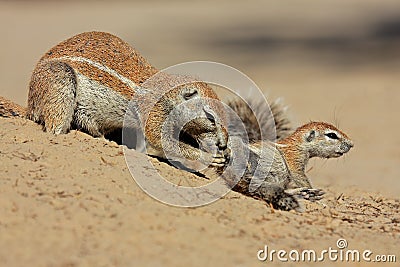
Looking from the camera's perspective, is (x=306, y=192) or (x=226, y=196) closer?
(x=226, y=196)

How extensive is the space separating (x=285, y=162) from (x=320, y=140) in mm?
557

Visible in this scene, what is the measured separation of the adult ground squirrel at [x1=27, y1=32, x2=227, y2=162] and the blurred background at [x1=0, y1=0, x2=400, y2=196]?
2322 millimetres

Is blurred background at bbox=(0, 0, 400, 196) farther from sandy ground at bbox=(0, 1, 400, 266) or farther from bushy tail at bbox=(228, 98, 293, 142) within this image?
bushy tail at bbox=(228, 98, 293, 142)

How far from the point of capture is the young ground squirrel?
6.01 meters

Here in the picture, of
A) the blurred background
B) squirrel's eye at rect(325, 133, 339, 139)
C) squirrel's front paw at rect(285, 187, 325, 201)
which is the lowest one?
squirrel's front paw at rect(285, 187, 325, 201)

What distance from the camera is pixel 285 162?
6570 mm

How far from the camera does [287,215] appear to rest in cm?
538

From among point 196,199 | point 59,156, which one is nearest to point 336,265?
point 196,199

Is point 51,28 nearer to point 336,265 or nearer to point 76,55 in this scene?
point 76,55

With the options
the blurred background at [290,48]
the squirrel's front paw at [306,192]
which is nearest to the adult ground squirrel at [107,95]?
the squirrel's front paw at [306,192]

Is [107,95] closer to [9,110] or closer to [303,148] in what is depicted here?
[9,110]

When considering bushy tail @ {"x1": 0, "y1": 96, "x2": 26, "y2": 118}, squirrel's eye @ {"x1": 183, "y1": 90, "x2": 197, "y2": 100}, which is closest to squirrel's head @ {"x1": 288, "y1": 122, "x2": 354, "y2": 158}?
squirrel's eye @ {"x1": 183, "y1": 90, "x2": 197, "y2": 100}

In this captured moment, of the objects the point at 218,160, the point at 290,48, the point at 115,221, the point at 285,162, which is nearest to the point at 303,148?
the point at 285,162

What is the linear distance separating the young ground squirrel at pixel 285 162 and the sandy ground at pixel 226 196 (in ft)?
0.98
